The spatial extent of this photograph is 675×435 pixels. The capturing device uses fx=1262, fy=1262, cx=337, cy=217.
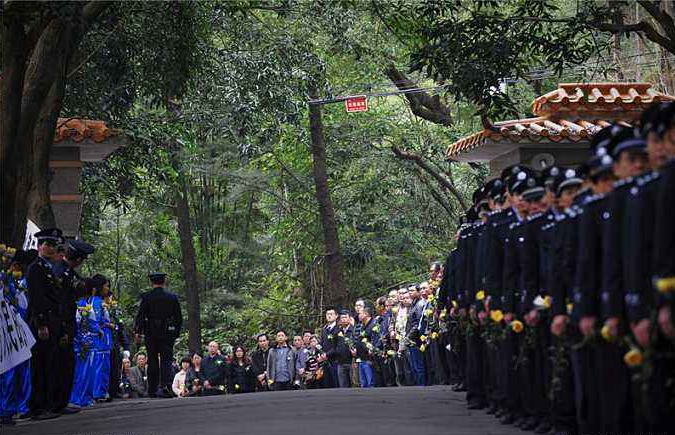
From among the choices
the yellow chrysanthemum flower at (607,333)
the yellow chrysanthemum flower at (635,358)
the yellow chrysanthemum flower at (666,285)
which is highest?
the yellow chrysanthemum flower at (666,285)

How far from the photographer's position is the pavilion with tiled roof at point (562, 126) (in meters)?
20.6

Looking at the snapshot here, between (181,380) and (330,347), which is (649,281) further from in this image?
(181,380)

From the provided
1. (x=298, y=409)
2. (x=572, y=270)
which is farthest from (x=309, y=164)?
(x=572, y=270)

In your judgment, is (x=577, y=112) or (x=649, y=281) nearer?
(x=649, y=281)

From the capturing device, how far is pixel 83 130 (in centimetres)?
2250

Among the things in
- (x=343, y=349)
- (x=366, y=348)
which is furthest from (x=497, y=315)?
(x=343, y=349)

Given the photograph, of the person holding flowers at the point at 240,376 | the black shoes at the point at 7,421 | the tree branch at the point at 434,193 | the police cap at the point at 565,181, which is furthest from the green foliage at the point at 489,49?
the tree branch at the point at 434,193

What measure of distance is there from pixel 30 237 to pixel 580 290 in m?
10.00

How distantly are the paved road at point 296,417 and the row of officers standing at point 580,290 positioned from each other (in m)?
0.65

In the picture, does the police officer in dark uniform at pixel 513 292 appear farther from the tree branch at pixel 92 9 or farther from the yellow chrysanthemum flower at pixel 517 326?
the tree branch at pixel 92 9

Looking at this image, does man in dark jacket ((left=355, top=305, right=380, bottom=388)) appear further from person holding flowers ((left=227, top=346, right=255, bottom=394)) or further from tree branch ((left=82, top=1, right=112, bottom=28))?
tree branch ((left=82, top=1, right=112, bottom=28))

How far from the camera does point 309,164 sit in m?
38.0

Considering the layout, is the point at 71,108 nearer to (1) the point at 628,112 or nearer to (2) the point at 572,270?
(1) the point at 628,112

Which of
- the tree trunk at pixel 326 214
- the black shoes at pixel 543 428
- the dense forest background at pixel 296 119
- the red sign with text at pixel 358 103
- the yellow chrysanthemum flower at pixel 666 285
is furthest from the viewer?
the tree trunk at pixel 326 214
